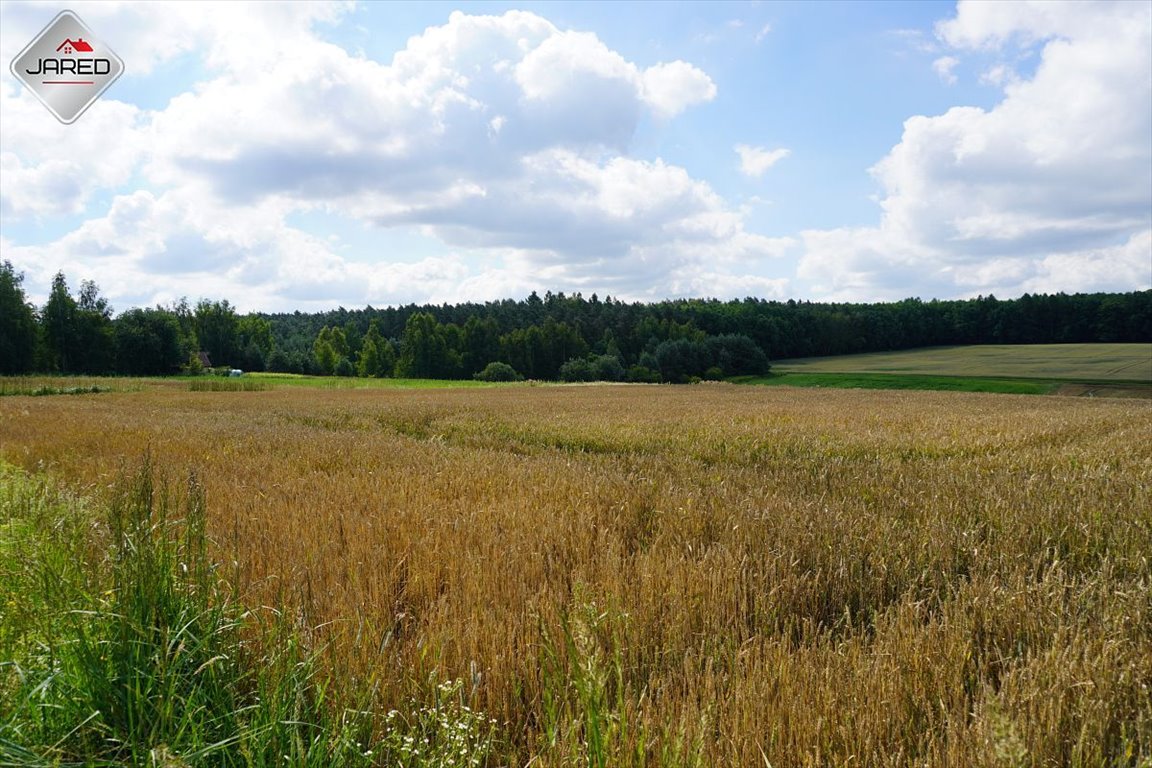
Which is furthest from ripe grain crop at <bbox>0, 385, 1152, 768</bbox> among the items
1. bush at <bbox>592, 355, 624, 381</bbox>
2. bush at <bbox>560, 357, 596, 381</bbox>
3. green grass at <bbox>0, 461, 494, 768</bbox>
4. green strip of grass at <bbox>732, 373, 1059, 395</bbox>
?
bush at <bbox>560, 357, 596, 381</bbox>

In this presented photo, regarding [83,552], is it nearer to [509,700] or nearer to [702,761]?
[509,700]

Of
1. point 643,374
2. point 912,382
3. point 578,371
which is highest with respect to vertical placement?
point 578,371

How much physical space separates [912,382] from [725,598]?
74289 millimetres

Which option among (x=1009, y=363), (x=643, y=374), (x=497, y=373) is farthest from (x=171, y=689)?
(x=1009, y=363)

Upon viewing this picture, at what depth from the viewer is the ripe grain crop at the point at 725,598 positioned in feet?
7.83

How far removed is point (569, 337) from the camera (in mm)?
111375

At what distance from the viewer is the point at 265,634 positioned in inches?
128

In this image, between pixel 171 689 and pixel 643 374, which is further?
pixel 643 374

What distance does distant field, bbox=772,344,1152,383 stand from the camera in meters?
67.9

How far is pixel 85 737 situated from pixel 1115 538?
6.69 metres

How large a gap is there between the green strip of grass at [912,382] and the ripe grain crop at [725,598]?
2304 inches

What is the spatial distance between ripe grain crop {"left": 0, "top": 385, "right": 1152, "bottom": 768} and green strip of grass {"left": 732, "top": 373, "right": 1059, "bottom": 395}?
58526 millimetres

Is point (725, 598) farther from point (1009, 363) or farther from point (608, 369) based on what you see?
point (608, 369)

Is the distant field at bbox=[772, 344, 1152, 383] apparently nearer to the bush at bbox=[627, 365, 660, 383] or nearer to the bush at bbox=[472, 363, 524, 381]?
the bush at bbox=[627, 365, 660, 383]
